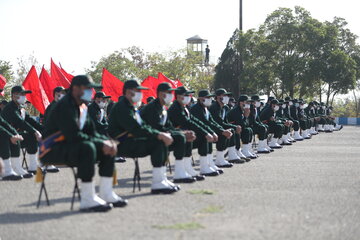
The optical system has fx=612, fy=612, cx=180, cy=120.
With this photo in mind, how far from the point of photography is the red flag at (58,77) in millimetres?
22422

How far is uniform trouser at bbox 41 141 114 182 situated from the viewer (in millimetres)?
8547

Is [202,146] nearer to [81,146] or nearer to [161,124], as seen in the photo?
[161,124]

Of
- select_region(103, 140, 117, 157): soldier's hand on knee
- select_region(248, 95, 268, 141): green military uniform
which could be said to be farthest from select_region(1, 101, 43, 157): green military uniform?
select_region(248, 95, 268, 141): green military uniform

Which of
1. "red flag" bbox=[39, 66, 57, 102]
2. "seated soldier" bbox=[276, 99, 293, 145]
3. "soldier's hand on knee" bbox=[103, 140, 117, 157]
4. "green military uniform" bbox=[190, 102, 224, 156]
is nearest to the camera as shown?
"soldier's hand on knee" bbox=[103, 140, 117, 157]

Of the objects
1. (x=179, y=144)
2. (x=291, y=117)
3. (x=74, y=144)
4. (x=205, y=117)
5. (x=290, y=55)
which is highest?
(x=290, y=55)

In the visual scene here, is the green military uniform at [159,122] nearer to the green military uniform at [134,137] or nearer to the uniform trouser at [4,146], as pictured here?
the green military uniform at [134,137]

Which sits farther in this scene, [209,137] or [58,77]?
[58,77]

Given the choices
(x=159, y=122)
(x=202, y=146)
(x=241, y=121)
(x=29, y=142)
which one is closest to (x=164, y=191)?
(x=159, y=122)

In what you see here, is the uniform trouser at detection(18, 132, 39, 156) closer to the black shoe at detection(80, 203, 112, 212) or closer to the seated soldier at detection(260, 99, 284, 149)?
the black shoe at detection(80, 203, 112, 212)

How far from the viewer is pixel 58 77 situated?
22.5 meters

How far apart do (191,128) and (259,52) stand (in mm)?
46054

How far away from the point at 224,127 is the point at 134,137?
6062mm

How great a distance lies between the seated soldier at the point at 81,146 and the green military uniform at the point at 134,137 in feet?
4.16

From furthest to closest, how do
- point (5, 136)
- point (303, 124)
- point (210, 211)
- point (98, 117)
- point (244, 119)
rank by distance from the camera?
point (303, 124) → point (244, 119) → point (98, 117) → point (5, 136) → point (210, 211)
